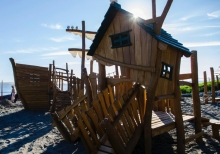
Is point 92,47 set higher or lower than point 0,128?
higher

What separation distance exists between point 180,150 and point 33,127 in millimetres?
6641

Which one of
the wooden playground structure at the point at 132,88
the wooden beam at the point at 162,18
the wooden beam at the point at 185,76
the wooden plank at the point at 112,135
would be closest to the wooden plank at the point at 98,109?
the wooden playground structure at the point at 132,88

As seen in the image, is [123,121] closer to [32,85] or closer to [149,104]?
[149,104]

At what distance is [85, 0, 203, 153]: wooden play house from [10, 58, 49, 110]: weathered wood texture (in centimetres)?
937

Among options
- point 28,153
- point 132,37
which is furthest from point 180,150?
point 28,153

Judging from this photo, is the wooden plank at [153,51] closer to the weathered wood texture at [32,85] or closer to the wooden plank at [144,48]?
the wooden plank at [144,48]

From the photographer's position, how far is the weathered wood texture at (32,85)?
555 inches

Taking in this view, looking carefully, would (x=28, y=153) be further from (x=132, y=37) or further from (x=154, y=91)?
(x=132, y=37)

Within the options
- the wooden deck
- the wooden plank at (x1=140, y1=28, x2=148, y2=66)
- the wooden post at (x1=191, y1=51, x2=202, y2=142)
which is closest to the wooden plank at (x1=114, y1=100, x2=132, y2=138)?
the wooden deck

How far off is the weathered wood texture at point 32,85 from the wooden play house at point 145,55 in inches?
369

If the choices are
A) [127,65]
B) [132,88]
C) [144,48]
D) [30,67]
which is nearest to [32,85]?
[30,67]

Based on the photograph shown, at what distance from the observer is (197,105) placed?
21.1 feet

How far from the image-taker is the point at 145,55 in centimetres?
482

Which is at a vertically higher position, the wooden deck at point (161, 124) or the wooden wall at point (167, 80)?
the wooden wall at point (167, 80)
